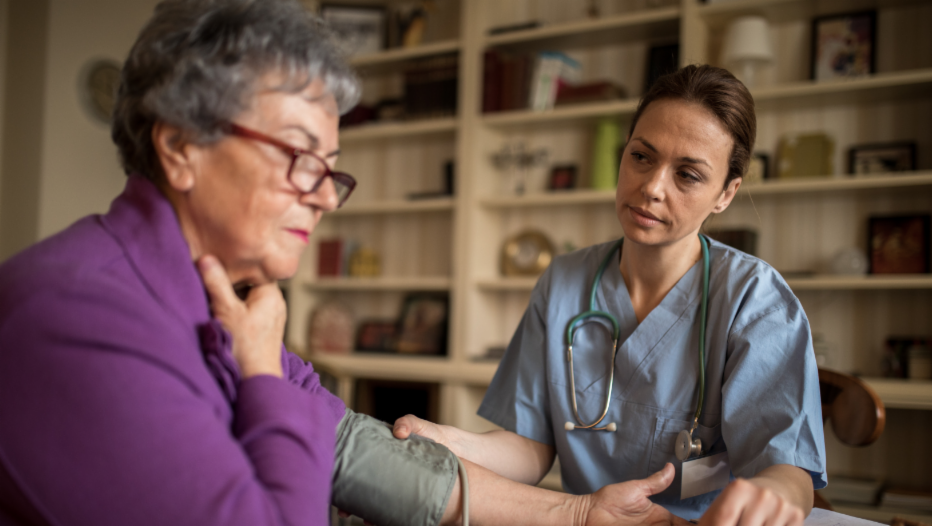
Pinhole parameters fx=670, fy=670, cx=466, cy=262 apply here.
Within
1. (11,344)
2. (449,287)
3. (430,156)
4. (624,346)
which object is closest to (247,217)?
(11,344)

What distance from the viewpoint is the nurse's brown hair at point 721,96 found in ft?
4.49

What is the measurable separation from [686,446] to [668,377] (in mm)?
159

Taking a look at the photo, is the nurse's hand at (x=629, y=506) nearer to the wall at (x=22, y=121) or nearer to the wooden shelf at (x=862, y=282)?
the wooden shelf at (x=862, y=282)

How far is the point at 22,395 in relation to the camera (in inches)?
26.6

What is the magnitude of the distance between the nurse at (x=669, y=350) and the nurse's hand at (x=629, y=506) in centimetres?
17

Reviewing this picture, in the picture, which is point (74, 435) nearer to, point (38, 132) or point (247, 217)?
point (247, 217)

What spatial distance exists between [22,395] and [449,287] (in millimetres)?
2909

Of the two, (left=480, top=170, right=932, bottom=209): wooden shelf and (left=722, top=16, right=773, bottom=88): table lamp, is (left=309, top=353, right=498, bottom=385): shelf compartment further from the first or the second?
(left=722, top=16, right=773, bottom=88): table lamp

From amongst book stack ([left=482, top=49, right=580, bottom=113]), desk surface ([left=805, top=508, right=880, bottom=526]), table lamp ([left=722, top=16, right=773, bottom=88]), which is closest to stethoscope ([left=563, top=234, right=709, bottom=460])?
desk surface ([left=805, top=508, right=880, bottom=526])

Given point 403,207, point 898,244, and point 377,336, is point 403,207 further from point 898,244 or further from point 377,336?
point 898,244

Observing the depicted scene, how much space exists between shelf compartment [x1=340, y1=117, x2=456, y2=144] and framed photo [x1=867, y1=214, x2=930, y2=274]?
6.75ft

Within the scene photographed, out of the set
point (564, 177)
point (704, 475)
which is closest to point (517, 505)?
point (704, 475)

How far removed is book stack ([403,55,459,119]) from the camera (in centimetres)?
368

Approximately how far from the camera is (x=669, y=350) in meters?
1.37
